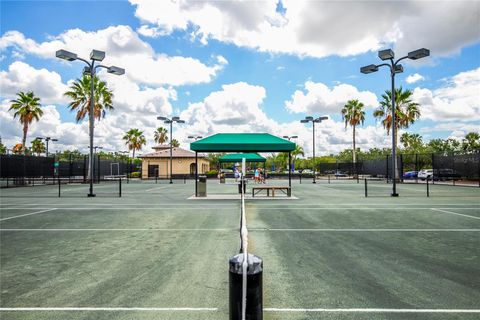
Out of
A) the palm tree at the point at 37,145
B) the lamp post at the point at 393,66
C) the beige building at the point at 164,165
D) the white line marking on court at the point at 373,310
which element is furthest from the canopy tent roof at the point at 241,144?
the palm tree at the point at 37,145

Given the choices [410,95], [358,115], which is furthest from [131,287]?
[358,115]

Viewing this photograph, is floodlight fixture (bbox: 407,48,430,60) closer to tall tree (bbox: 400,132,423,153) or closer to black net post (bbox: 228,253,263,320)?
black net post (bbox: 228,253,263,320)

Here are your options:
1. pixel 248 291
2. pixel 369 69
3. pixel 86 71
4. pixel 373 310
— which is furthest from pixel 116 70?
pixel 248 291

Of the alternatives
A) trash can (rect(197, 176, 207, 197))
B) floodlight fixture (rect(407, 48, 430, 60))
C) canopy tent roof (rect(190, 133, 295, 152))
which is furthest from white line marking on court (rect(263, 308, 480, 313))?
floodlight fixture (rect(407, 48, 430, 60))

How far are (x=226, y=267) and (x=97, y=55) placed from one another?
1735cm

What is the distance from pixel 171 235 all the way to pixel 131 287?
353cm

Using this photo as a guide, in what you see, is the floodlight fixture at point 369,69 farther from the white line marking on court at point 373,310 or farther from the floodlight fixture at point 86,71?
the white line marking on court at point 373,310

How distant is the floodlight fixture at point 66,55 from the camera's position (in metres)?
16.7

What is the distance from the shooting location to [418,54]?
55.7 ft

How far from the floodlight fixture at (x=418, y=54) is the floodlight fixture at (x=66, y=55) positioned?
18.7 meters

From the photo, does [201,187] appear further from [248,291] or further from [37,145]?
[37,145]

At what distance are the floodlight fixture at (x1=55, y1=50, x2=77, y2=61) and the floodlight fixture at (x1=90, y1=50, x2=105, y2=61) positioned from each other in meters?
1.02

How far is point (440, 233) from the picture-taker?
8.12 m

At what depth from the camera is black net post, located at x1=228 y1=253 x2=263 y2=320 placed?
1540mm
